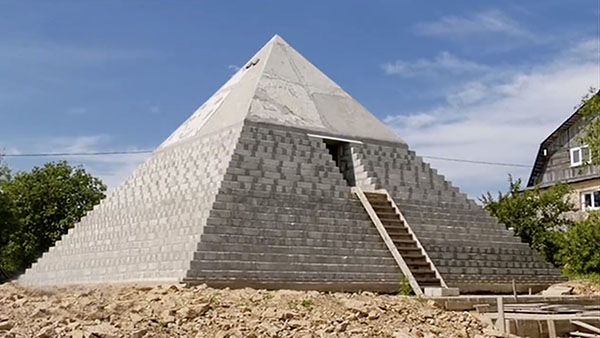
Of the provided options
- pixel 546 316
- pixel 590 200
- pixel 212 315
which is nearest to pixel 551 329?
pixel 546 316

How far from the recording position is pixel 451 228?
59.2 feet

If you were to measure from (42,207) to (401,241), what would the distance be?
69.7 feet

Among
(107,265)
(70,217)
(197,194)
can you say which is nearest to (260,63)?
(197,194)

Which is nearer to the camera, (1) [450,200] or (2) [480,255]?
(2) [480,255]

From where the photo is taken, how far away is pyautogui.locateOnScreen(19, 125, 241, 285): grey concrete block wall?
583 inches

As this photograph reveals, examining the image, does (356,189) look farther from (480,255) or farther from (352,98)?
(352,98)

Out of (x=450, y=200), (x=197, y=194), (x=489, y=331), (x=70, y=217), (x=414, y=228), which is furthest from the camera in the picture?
(x=70, y=217)

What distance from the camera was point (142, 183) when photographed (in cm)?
2002

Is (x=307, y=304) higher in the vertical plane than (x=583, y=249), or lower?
lower

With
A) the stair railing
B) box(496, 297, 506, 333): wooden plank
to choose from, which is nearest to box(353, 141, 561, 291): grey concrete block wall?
the stair railing

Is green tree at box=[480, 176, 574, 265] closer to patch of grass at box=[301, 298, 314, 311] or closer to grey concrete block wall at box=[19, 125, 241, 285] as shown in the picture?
grey concrete block wall at box=[19, 125, 241, 285]

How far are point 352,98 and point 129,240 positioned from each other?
8027 mm

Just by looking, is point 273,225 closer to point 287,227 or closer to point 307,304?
point 287,227

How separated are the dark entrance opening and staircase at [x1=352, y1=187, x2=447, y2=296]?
3.57 ft
